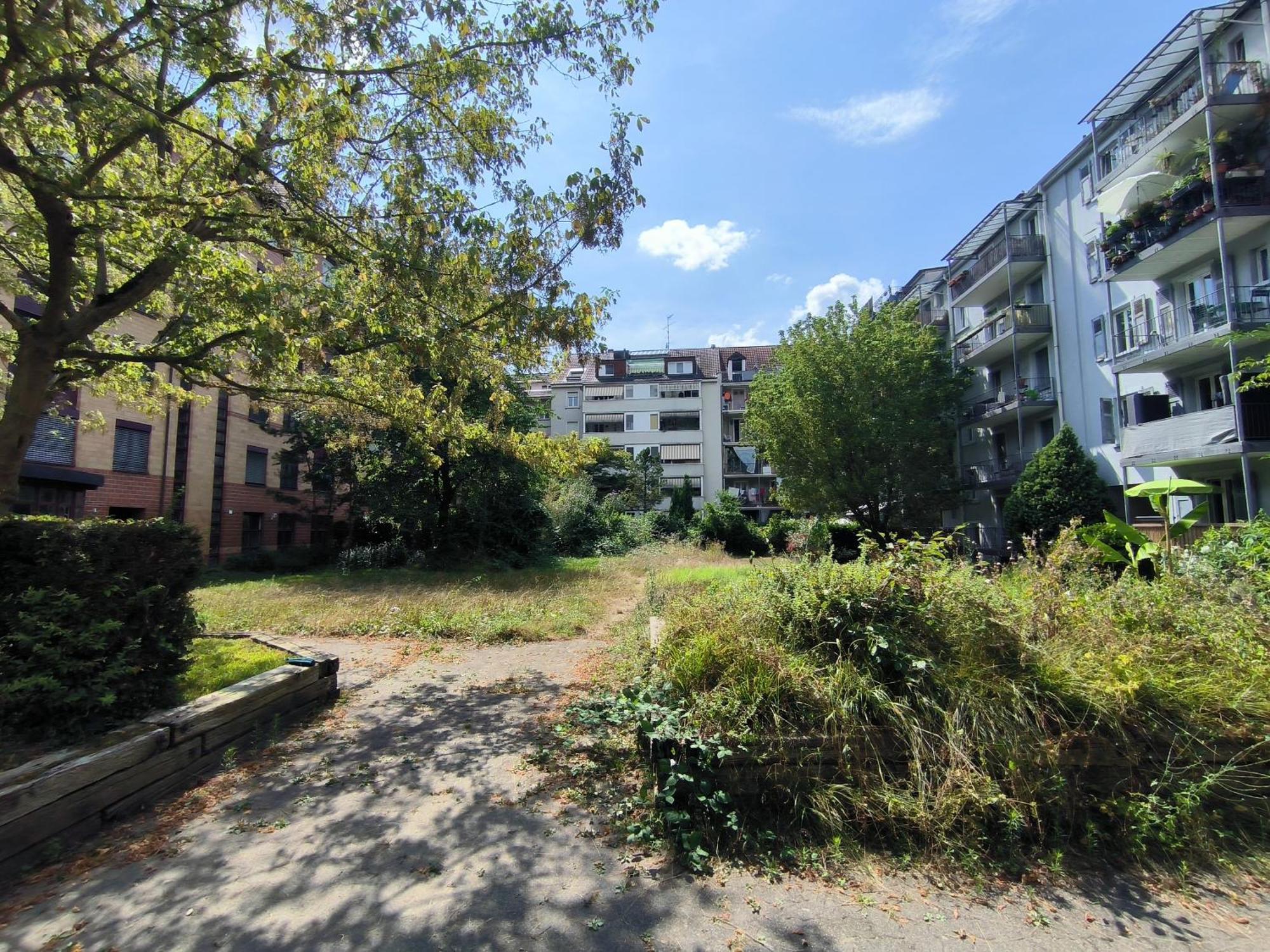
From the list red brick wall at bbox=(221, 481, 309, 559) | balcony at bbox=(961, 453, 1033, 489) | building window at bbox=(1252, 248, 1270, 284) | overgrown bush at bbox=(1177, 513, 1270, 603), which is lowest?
overgrown bush at bbox=(1177, 513, 1270, 603)

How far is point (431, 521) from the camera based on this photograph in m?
23.0

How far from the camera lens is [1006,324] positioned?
2414cm

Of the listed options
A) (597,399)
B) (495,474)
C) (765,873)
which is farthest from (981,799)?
(597,399)

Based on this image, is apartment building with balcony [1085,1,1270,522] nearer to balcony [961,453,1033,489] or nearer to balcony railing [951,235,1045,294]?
balcony railing [951,235,1045,294]

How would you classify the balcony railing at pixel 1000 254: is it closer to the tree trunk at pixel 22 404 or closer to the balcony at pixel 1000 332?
the balcony at pixel 1000 332

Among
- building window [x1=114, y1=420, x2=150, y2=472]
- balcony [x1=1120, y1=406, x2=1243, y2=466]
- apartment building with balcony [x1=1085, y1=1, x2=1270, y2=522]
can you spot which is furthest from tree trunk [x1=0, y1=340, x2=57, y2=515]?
balcony [x1=1120, y1=406, x2=1243, y2=466]

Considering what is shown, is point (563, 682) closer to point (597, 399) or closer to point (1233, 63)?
point (1233, 63)

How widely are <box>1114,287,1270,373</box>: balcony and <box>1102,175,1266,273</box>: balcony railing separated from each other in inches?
71.0

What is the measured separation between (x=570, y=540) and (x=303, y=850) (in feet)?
83.0

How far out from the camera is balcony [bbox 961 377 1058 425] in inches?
878

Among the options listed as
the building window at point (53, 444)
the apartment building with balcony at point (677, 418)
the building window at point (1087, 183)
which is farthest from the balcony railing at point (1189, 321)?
the apartment building with balcony at point (677, 418)

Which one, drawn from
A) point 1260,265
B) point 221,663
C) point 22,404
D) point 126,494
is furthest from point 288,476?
point 1260,265

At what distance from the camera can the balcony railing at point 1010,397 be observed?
73.3ft

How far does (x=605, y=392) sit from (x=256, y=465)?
101ft
